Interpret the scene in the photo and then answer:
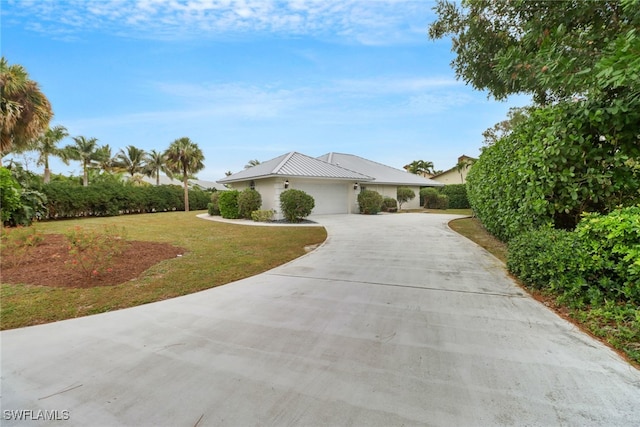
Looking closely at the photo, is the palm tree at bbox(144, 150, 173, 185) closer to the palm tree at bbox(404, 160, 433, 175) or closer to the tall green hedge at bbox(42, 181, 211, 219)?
the tall green hedge at bbox(42, 181, 211, 219)

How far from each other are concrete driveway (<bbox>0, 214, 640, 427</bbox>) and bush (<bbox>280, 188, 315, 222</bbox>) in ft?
33.5

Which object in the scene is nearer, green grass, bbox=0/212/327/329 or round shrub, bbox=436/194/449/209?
green grass, bbox=0/212/327/329

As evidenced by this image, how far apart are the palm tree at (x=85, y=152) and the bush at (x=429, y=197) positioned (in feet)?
119

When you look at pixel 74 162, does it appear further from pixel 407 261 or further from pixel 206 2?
pixel 407 261

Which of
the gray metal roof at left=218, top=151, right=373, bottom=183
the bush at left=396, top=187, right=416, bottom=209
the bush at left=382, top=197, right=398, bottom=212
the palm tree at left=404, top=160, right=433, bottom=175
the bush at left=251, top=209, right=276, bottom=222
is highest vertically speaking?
the palm tree at left=404, top=160, right=433, bottom=175

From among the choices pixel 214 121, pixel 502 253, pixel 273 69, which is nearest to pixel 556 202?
pixel 502 253

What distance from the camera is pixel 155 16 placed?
6020mm

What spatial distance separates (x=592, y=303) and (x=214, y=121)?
16.8m

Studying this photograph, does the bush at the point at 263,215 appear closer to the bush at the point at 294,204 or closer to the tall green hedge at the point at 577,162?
the bush at the point at 294,204

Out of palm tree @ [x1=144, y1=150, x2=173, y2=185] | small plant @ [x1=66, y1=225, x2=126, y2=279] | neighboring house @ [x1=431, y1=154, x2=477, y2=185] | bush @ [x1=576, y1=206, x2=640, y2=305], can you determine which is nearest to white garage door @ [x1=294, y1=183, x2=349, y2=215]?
small plant @ [x1=66, y1=225, x2=126, y2=279]

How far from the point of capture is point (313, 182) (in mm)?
17297

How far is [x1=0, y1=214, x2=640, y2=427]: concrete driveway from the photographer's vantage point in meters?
1.78

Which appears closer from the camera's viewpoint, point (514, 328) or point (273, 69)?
point (514, 328)

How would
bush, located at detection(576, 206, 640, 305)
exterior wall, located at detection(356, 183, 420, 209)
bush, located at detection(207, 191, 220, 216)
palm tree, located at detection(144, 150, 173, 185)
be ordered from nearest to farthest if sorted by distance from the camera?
bush, located at detection(576, 206, 640, 305) → bush, located at detection(207, 191, 220, 216) → exterior wall, located at detection(356, 183, 420, 209) → palm tree, located at detection(144, 150, 173, 185)
